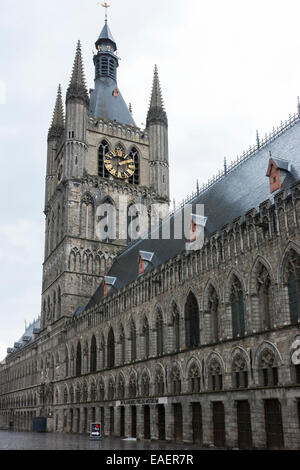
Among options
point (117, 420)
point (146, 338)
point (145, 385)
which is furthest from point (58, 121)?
point (145, 385)

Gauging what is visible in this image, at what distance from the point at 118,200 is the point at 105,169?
4.64m

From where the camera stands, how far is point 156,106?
72.4 meters

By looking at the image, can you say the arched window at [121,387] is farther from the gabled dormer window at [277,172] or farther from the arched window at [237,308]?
the gabled dormer window at [277,172]

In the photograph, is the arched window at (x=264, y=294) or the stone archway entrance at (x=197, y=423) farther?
the stone archway entrance at (x=197, y=423)

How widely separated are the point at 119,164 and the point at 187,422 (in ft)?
135

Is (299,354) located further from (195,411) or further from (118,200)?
(118,200)

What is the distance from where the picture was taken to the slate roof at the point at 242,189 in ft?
107

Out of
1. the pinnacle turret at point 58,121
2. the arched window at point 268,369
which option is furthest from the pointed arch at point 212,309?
the pinnacle turret at point 58,121

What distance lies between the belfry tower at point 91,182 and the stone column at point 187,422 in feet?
97.8

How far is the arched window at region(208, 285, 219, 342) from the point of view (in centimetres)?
3231

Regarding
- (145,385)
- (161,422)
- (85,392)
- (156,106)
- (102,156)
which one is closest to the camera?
(161,422)

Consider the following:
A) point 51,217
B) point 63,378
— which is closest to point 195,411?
point 63,378

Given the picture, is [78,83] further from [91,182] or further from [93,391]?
[93,391]

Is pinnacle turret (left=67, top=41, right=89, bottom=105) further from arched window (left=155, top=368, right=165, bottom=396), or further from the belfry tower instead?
arched window (left=155, top=368, right=165, bottom=396)
